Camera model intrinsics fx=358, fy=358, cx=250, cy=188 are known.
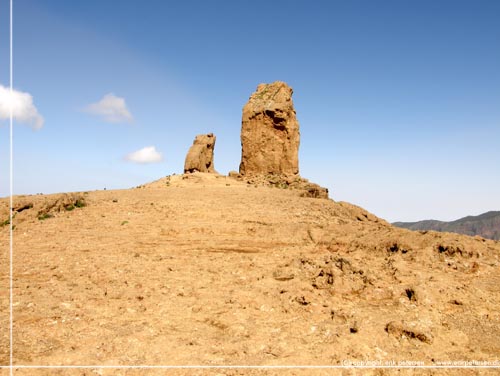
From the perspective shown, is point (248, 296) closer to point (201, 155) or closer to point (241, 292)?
point (241, 292)

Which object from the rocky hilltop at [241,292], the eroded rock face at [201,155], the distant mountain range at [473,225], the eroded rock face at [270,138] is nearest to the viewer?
the rocky hilltop at [241,292]

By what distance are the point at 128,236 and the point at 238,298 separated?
23.3ft

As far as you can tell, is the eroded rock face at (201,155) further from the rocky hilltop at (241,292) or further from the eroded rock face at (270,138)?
the rocky hilltop at (241,292)

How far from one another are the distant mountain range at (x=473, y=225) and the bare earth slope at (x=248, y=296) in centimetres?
10959

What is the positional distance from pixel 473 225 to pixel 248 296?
137 metres

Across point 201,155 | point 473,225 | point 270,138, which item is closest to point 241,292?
point 270,138

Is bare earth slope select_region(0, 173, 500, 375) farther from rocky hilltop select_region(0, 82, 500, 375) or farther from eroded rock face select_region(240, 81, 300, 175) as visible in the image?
eroded rock face select_region(240, 81, 300, 175)

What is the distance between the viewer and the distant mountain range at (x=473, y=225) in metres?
114

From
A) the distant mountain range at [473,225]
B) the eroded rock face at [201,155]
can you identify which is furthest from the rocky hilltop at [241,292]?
the distant mountain range at [473,225]

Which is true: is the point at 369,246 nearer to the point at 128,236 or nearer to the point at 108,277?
the point at 108,277

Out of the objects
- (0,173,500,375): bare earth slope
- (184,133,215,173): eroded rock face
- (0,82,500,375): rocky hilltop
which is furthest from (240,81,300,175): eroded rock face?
(0,173,500,375): bare earth slope

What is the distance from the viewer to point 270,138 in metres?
27.9

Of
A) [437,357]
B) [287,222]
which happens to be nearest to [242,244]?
[287,222]

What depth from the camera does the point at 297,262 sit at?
9945 millimetres
